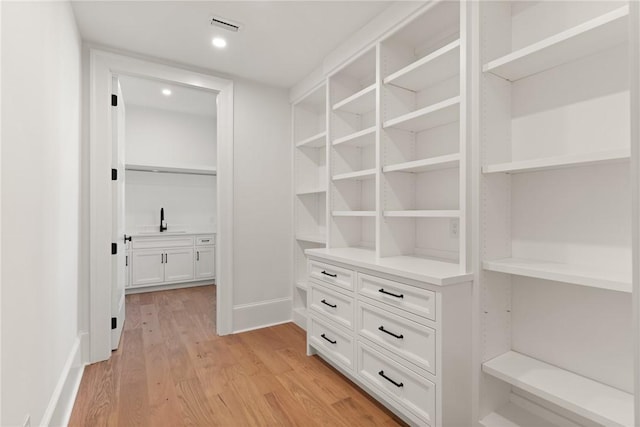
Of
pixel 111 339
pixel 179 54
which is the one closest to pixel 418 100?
pixel 179 54

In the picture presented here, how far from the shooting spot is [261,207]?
11.2 ft

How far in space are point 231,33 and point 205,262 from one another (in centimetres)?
375

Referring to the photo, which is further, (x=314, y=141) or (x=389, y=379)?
(x=314, y=141)

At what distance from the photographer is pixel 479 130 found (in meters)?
1.67

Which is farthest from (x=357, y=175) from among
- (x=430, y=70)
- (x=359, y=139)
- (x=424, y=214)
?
(x=430, y=70)

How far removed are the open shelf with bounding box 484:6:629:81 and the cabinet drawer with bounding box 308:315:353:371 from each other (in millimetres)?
1901

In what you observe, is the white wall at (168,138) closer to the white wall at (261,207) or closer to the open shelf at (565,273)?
the white wall at (261,207)

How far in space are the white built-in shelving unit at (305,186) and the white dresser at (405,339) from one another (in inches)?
47.6

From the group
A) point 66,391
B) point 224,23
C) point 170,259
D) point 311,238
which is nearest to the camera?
point 66,391

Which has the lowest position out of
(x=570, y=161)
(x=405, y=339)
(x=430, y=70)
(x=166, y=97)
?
(x=405, y=339)

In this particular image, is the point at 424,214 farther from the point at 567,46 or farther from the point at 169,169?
the point at 169,169

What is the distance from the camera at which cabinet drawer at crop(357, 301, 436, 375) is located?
1.63 meters

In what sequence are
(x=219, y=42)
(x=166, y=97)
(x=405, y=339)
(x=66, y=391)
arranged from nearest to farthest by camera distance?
1. (x=405, y=339)
2. (x=66, y=391)
3. (x=219, y=42)
4. (x=166, y=97)

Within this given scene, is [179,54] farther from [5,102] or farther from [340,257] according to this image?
[340,257]
